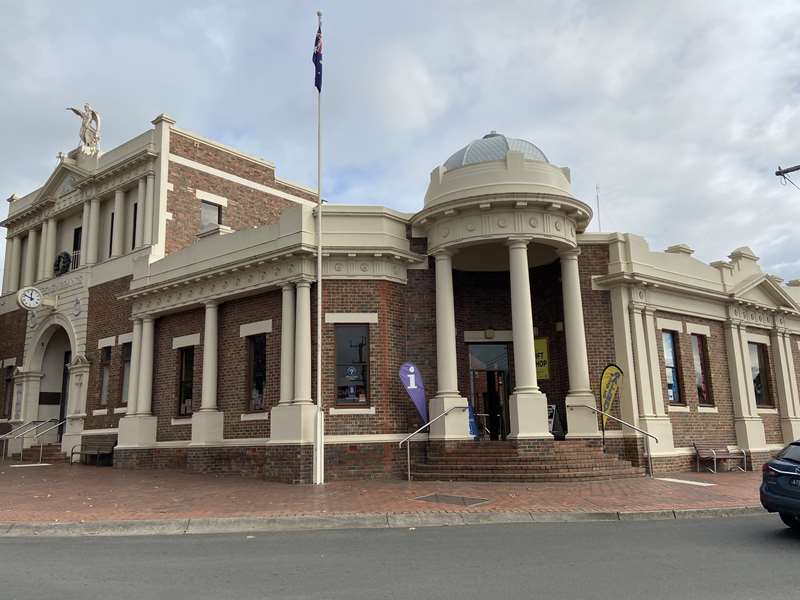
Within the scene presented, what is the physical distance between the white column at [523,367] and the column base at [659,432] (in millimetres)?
3344

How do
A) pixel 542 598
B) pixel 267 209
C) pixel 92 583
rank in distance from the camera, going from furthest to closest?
pixel 267 209, pixel 92 583, pixel 542 598

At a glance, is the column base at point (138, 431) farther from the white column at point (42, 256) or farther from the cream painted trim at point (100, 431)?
the white column at point (42, 256)

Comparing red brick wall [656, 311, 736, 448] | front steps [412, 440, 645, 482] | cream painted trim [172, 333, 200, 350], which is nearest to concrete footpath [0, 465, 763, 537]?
front steps [412, 440, 645, 482]

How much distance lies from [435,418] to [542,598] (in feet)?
33.8

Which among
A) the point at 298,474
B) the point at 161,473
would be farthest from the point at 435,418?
the point at 161,473

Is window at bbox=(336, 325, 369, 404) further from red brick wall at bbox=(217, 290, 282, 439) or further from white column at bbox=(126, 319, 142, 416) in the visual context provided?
white column at bbox=(126, 319, 142, 416)

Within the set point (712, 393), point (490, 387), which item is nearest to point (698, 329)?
point (712, 393)

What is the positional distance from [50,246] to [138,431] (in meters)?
11.3

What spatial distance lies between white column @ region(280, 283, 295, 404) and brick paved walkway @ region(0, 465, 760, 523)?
2170mm

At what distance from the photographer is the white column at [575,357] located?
1580 centimetres

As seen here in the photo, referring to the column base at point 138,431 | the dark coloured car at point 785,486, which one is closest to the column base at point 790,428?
the dark coloured car at point 785,486

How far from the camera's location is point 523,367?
50.2 feet

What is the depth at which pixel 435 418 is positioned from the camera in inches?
621

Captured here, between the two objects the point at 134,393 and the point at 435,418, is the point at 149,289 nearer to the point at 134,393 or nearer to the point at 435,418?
the point at 134,393
